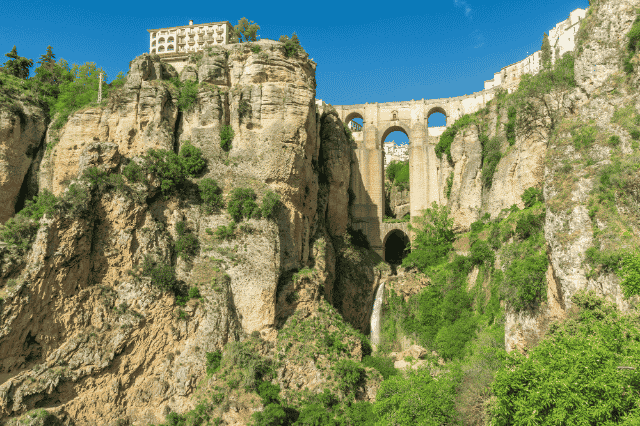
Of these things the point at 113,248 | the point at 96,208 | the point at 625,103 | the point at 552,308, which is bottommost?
the point at 552,308

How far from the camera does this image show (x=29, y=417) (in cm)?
2580

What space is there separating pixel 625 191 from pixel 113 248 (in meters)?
28.4

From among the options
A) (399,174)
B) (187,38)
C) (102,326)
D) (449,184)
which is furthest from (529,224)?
(187,38)

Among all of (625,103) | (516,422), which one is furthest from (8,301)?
(625,103)

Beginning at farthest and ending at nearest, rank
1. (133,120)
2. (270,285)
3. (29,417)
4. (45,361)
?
(133,120) < (270,285) < (45,361) < (29,417)

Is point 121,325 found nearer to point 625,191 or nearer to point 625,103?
point 625,191

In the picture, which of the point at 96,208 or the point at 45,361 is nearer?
the point at 45,361

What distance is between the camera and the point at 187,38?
45312 millimetres

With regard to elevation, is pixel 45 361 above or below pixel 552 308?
below

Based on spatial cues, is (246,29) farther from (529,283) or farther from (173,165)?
(529,283)

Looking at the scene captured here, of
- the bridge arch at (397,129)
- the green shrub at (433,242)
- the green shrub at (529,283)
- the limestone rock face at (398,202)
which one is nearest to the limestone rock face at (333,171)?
the green shrub at (433,242)

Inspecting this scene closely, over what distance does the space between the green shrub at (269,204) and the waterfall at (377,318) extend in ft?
51.7

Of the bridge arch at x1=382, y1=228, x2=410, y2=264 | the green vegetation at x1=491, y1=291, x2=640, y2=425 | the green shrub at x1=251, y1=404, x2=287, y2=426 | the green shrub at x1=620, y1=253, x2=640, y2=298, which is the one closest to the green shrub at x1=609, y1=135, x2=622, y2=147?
the green shrub at x1=620, y1=253, x2=640, y2=298

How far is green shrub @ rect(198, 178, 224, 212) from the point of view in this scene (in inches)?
1368
